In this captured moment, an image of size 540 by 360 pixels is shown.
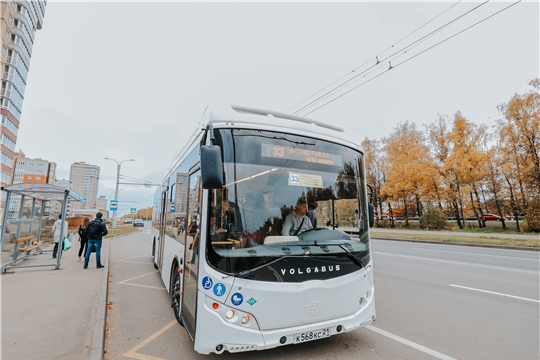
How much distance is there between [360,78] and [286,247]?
25.2 ft

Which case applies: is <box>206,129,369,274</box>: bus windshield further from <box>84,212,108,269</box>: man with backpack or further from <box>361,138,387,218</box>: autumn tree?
<box>361,138,387,218</box>: autumn tree

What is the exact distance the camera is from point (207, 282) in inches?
125

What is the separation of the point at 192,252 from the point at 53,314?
3413 mm

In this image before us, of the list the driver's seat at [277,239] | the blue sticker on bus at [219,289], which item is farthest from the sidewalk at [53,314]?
the driver's seat at [277,239]

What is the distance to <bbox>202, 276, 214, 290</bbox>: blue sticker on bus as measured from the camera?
3.16 m

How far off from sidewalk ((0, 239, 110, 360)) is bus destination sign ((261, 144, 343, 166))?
344 cm

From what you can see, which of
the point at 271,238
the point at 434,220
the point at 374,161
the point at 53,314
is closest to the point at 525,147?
the point at 434,220

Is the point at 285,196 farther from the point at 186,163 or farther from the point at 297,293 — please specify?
the point at 186,163

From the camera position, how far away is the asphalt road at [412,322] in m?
3.77

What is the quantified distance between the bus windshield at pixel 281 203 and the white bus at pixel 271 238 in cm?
1

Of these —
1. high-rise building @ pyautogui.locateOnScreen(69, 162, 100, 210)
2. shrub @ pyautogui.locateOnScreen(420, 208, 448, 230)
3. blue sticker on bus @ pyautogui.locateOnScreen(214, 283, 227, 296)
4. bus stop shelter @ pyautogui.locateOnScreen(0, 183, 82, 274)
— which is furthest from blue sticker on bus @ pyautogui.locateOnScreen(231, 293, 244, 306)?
high-rise building @ pyautogui.locateOnScreen(69, 162, 100, 210)

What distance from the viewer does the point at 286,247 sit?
3436mm

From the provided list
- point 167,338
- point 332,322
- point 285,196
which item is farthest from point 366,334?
point 167,338

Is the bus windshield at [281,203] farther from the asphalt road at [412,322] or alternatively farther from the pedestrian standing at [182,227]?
the pedestrian standing at [182,227]
